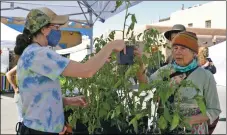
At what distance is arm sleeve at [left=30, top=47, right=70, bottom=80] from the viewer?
1.71 meters

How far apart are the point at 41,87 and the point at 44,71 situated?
0.09 meters

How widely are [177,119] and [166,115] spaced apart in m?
0.07

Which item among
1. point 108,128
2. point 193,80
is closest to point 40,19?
point 108,128

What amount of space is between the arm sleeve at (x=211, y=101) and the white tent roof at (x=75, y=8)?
4666 millimetres

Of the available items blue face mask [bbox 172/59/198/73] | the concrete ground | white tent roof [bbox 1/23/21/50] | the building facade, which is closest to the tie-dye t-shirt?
blue face mask [bbox 172/59/198/73]

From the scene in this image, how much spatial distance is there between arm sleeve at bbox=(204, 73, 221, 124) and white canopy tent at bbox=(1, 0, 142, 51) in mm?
4666

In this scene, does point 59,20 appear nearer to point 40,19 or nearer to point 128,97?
point 40,19

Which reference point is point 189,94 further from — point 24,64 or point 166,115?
point 24,64

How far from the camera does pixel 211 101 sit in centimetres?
209

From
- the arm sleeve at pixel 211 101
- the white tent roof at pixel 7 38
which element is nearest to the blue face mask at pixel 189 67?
the arm sleeve at pixel 211 101

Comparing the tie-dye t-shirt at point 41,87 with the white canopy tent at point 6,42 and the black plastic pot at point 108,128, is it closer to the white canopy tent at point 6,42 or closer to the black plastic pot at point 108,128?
the black plastic pot at point 108,128

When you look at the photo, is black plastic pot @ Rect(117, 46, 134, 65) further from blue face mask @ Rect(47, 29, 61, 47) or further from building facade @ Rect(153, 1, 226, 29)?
building facade @ Rect(153, 1, 226, 29)

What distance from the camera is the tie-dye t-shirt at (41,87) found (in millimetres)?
1713

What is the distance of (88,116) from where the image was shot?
213 cm
